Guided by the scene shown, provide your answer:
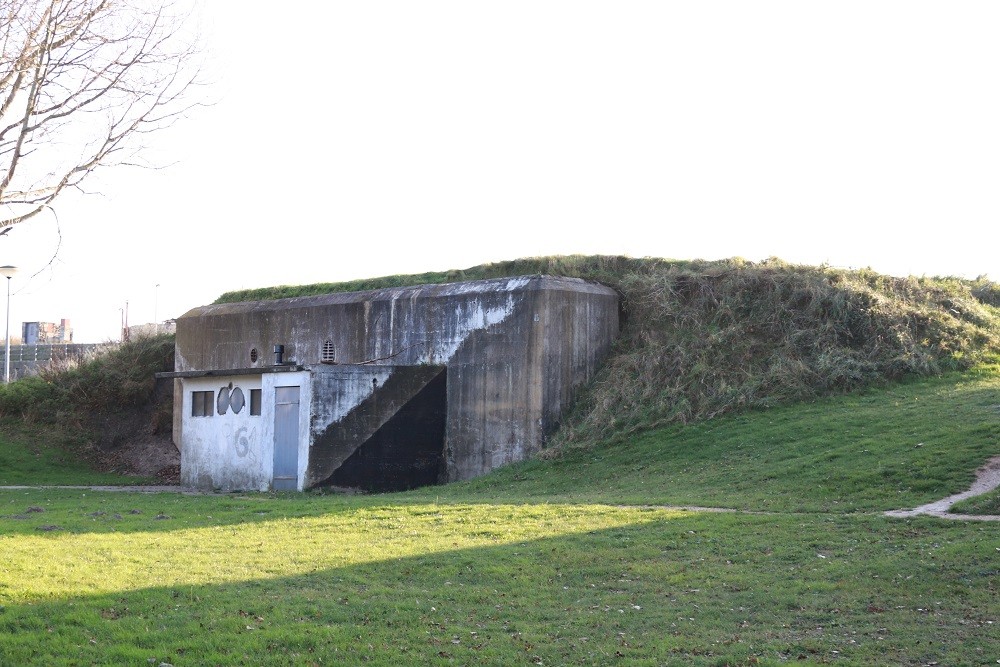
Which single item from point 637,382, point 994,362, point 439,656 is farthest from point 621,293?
point 439,656

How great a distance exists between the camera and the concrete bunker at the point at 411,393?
86.0 feet

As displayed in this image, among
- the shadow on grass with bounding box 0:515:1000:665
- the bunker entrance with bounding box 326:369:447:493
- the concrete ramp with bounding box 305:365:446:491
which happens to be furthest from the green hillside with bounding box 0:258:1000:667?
the bunker entrance with bounding box 326:369:447:493

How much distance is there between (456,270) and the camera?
103 feet

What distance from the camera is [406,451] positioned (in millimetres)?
26922

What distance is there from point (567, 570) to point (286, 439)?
14.0m

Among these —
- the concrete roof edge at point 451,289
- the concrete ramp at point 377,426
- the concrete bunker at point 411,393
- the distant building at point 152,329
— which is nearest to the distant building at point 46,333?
the distant building at point 152,329

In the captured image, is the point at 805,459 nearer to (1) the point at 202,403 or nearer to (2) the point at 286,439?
(2) the point at 286,439

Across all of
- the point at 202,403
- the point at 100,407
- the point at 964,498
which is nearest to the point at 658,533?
the point at 964,498

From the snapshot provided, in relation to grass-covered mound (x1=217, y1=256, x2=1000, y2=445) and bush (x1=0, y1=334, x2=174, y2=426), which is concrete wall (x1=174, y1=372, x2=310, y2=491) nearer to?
grass-covered mound (x1=217, y1=256, x2=1000, y2=445)

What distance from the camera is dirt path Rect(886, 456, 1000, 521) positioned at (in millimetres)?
15273

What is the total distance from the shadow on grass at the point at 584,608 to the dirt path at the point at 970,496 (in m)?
0.80

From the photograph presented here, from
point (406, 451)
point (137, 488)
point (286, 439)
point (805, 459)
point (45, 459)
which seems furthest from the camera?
point (45, 459)

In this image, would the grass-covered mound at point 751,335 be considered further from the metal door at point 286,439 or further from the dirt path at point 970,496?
the dirt path at point 970,496

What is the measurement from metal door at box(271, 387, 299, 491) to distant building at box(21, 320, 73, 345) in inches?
1610
